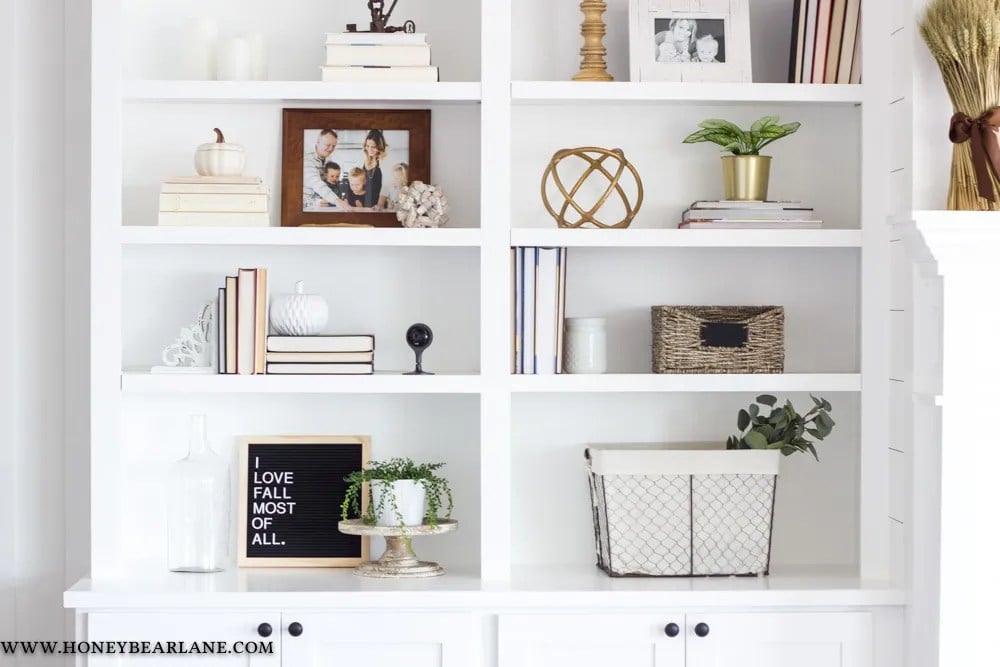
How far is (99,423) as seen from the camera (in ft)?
8.28

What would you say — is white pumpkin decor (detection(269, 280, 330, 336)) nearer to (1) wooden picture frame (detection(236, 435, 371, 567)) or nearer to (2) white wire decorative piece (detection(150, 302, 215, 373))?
(2) white wire decorative piece (detection(150, 302, 215, 373))

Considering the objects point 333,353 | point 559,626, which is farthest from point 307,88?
point 559,626

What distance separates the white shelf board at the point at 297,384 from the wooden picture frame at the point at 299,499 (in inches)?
9.4

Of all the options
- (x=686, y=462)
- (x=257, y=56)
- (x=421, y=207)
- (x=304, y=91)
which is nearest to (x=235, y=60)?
(x=257, y=56)

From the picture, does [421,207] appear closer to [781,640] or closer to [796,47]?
[796,47]

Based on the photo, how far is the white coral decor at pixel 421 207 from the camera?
102 inches

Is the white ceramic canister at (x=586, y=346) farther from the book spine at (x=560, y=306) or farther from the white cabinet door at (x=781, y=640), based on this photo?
the white cabinet door at (x=781, y=640)

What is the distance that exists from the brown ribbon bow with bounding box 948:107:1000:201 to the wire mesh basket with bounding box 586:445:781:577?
782 mm

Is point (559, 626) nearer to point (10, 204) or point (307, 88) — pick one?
point (307, 88)

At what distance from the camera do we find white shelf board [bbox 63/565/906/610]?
2.39 m

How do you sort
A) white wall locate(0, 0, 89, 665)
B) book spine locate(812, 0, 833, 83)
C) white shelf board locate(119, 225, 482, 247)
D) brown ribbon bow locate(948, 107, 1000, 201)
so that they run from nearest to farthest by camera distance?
brown ribbon bow locate(948, 107, 1000, 201) < white shelf board locate(119, 225, 482, 247) < book spine locate(812, 0, 833, 83) < white wall locate(0, 0, 89, 665)

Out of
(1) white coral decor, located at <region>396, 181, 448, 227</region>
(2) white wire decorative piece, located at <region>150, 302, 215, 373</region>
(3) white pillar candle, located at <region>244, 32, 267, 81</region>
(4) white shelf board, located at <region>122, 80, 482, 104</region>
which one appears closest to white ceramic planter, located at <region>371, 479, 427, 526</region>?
(2) white wire decorative piece, located at <region>150, 302, 215, 373</region>

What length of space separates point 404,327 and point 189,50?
33.5 inches

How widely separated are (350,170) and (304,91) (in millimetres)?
248
